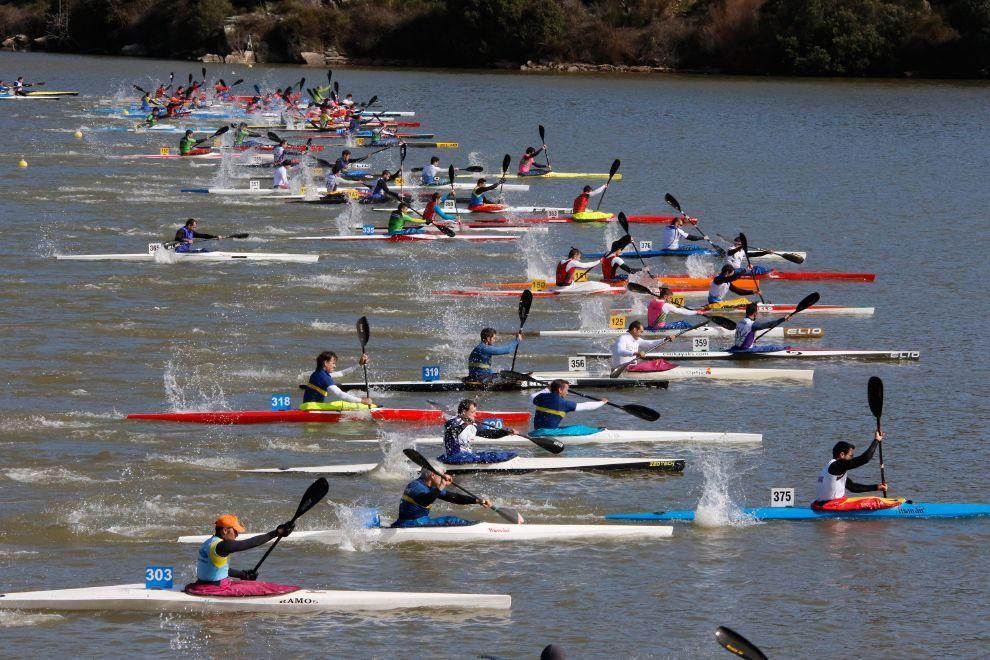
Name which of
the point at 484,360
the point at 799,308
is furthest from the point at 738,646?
the point at 799,308

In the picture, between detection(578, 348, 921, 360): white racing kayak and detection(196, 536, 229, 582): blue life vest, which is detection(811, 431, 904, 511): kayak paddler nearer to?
detection(578, 348, 921, 360): white racing kayak

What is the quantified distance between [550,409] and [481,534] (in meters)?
3.47

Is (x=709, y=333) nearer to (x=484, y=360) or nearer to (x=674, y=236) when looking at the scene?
(x=484, y=360)

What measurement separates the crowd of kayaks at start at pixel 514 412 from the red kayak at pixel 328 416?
0.02 metres

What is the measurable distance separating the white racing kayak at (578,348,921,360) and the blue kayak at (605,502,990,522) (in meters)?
6.76

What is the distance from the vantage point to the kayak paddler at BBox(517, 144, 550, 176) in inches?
1806

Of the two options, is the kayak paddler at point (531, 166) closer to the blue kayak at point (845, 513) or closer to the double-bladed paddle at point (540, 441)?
the double-bladed paddle at point (540, 441)

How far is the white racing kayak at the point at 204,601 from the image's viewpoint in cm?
1427

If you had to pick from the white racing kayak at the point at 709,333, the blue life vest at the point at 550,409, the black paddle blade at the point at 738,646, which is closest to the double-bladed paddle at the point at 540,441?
the blue life vest at the point at 550,409

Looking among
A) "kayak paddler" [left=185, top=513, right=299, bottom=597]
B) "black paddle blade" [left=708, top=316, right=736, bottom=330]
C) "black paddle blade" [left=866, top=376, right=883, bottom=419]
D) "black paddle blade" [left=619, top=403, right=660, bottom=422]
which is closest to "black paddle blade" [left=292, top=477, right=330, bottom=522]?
"kayak paddler" [left=185, top=513, right=299, bottom=597]

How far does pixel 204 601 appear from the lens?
14.2m

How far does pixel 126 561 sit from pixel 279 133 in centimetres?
4693

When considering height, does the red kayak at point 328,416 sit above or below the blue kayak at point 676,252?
below

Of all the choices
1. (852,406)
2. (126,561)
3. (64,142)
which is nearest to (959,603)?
(852,406)
